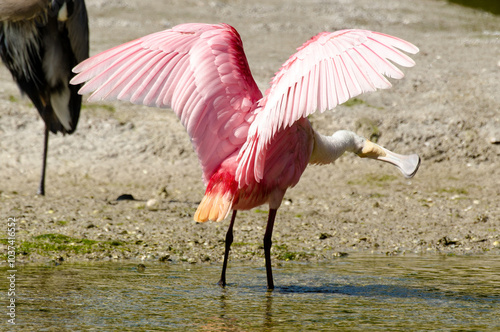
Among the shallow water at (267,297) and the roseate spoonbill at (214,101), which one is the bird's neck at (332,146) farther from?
the shallow water at (267,297)

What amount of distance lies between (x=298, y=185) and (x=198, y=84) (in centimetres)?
382

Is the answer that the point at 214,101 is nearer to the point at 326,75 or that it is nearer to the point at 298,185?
the point at 326,75

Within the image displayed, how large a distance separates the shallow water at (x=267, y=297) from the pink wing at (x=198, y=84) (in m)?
0.80

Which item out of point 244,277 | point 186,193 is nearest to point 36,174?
point 186,193

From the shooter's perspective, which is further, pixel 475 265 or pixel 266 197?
pixel 475 265

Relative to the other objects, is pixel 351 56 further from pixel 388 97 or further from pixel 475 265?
pixel 388 97

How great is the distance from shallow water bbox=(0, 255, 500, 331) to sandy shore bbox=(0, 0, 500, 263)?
44 centimetres

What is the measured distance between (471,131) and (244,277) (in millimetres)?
4857

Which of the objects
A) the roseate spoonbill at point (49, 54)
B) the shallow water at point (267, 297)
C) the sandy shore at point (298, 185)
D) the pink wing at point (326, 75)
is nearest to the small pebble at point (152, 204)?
the sandy shore at point (298, 185)

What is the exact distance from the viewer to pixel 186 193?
8.40 metres

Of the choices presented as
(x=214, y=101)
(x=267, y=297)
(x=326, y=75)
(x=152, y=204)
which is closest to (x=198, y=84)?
(x=214, y=101)

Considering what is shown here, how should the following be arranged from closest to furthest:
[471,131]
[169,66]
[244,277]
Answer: [169,66]
[244,277]
[471,131]

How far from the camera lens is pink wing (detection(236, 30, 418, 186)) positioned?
13.7 feet

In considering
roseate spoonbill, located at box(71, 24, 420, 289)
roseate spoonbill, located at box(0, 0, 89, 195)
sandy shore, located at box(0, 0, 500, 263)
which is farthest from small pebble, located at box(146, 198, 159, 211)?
roseate spoonbill, located at box(71, 24, 420, 289)
